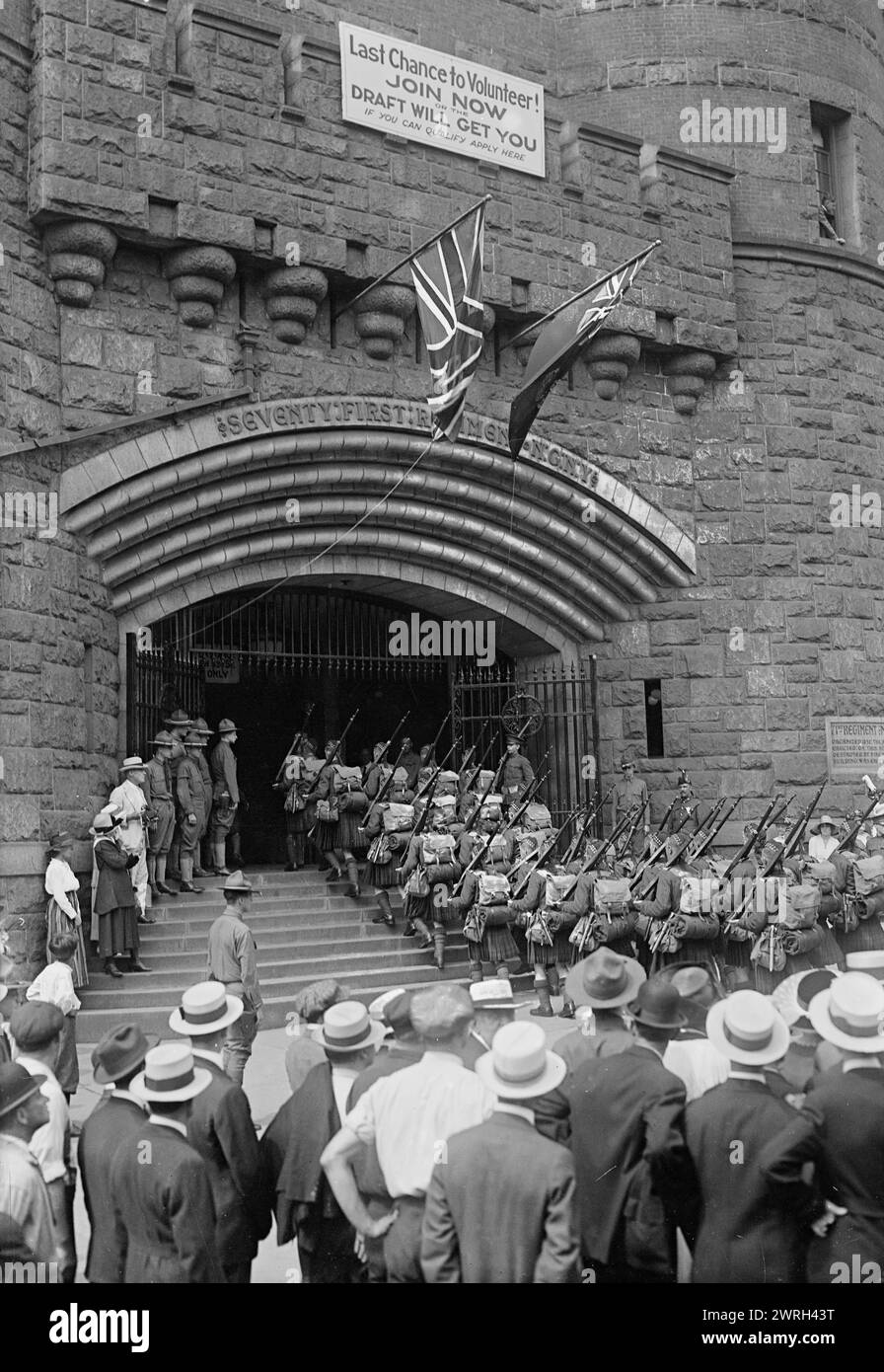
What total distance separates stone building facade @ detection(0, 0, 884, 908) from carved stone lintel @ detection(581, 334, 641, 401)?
0.09ft

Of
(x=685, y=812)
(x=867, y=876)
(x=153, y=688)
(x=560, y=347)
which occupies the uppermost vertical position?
(x=560, y=347)

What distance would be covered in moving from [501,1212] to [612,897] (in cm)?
732

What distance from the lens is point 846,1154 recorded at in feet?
13.1

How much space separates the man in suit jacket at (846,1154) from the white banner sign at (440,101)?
10829 mm

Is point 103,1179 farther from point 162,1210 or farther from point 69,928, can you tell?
point 69,928

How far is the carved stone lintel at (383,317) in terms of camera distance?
1274cm

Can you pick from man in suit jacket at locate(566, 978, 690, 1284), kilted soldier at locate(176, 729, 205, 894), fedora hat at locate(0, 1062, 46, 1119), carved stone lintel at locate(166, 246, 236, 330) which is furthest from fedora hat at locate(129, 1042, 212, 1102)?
carved stone lintel at locate(166, 246, 236, 330)

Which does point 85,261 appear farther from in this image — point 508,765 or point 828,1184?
point 828,1184

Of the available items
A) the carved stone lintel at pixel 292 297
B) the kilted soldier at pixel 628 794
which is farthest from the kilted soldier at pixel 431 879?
the carved stone lintel at pixel 292 297

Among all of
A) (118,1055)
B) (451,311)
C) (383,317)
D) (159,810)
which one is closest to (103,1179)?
(118,1055)

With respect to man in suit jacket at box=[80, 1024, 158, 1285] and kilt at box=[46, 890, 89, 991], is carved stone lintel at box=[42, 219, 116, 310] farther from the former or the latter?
man in suit jacket at box=[80, 1024, 158, 1285]

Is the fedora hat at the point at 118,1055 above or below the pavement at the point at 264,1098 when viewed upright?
above

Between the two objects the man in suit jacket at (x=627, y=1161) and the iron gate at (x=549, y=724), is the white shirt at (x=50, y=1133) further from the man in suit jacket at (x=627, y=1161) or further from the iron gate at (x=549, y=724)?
the iron gate at (x=549, y=724)

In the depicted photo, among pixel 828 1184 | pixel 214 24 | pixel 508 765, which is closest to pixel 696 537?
pixel 508 765
